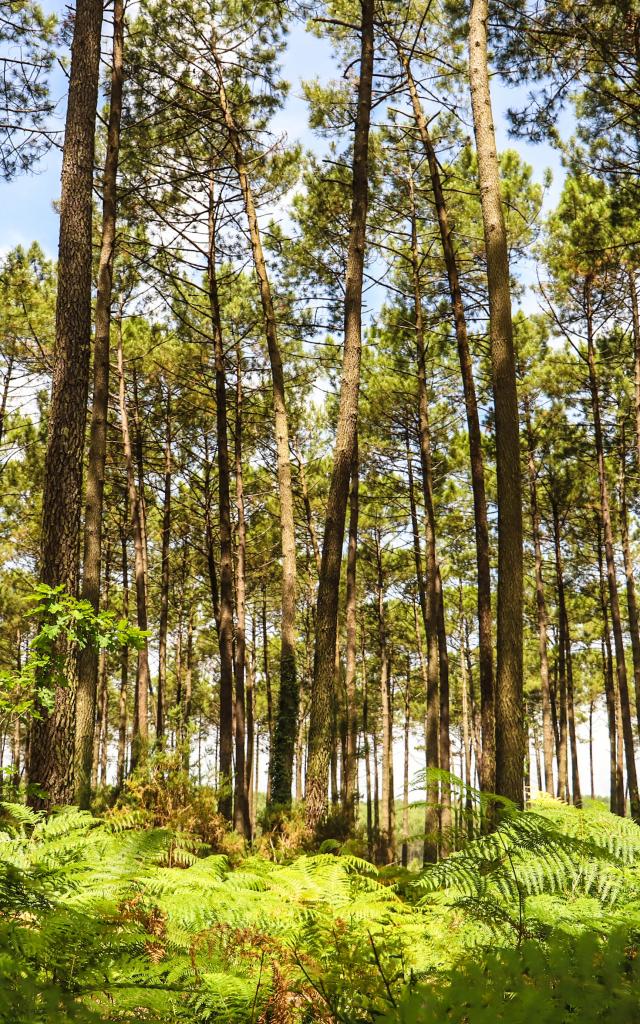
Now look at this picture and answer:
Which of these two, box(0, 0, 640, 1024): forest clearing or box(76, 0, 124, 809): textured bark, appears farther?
box(76, 0, 124, 809): textured bark

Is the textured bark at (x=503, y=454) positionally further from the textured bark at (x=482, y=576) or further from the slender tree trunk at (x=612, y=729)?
the slender tree trunk at (x=612, y=729)

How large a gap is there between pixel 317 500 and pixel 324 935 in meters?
16.8

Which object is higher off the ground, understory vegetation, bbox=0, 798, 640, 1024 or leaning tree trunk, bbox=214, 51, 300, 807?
leaning tree trunk, bbox=214, 51, 300, 807

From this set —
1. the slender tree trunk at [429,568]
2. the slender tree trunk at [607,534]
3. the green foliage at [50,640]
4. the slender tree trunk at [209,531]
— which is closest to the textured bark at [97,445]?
the green foliage at [50,640]

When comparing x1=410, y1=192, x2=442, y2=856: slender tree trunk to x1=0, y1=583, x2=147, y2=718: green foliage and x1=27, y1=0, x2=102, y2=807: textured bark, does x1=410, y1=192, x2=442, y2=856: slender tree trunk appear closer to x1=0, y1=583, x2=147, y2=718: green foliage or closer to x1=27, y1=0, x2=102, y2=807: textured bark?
x1=27, y1=0, x2=102, y2=807: textured bark

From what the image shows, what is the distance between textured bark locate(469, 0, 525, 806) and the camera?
20.8 feet

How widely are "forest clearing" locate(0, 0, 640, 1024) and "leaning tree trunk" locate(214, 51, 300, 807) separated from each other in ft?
0.20

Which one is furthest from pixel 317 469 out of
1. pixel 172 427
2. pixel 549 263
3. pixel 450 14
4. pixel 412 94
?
pixel 450 14

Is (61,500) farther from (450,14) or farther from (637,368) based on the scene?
(637,368)

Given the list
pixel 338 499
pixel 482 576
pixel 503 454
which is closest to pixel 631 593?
pixel 482 576

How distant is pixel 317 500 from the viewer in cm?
1952

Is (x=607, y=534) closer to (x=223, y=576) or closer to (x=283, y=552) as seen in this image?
(x=283, y=552)

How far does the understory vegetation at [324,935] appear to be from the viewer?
1.60 meters

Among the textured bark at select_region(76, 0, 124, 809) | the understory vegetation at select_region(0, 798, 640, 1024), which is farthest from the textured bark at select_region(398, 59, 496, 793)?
the understory vegetation at select_region(0, 798, 640, 1024)
